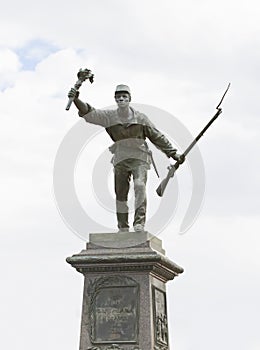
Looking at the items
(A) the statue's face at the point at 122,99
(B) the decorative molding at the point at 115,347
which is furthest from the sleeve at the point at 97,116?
(B) the decorative molding at the point at 115,347

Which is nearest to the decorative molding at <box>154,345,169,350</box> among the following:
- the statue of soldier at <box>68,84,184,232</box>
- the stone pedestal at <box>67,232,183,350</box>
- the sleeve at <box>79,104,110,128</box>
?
the stone pedestal at <box>67,232,183,350</box>

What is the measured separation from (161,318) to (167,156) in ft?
9.15

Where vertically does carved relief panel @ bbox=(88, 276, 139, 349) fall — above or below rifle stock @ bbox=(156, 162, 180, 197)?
below

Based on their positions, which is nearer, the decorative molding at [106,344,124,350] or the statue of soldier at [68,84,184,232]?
the decorative molding at [106,344,124,350]

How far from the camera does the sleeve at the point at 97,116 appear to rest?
56.5ft

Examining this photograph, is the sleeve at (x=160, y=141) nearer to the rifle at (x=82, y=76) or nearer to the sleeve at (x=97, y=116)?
the sleeve at (x=97, y=116)

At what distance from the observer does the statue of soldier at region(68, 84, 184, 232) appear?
1709 cm

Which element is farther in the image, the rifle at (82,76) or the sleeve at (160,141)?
the sleeve at (160,141)

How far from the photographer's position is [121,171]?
56.5 feet

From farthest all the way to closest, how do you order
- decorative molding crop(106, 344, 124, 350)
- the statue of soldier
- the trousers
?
the statue of soldier < the trousers < decorative molding crop(106, 344, 124, 350)

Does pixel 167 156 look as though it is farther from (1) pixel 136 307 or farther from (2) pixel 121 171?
(1) pixel 136 307

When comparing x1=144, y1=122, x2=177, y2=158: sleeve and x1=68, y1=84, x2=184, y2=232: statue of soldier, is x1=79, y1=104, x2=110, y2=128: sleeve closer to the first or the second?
x1=68, y1=84, x2=184, y2=232: statue of soldier

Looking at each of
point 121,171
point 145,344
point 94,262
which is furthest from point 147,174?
point 145,344

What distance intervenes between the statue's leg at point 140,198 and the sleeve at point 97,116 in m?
1.00
